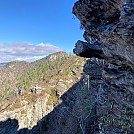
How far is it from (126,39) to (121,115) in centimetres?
1086

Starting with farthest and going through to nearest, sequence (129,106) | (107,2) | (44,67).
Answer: (44,67)
(129,106)
(107,2)

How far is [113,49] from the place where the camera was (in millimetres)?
19016

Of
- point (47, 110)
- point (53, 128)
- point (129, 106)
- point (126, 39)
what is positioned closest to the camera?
point (126, 39)

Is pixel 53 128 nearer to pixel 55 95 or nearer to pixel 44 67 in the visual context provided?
pixel 55 95

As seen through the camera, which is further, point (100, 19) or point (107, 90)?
point (107, 90)

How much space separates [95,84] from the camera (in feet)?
134

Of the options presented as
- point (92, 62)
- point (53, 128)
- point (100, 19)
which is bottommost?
point (53, 128)

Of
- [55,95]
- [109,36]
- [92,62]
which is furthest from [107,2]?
[55,95]

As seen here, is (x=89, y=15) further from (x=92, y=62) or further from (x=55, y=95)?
(x=55, y=95)

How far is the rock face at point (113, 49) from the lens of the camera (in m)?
16.8

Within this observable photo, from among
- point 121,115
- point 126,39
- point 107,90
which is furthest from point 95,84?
point 126,39

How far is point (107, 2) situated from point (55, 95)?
345ft

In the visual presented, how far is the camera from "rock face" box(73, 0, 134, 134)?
55.2 ft

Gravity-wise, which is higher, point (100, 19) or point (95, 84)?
point (100, 19)
